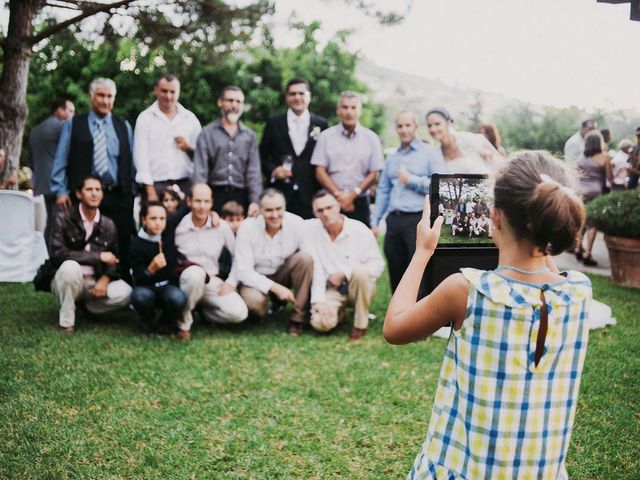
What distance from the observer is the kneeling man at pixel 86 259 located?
200 inches

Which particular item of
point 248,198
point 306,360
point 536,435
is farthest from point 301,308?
point 536,435

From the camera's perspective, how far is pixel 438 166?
211 inches

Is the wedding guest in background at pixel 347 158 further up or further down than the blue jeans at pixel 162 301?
further up

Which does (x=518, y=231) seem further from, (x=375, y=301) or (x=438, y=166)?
(x=375, y=301)

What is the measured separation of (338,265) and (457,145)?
4.69 ft

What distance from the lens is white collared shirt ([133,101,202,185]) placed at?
223 inches

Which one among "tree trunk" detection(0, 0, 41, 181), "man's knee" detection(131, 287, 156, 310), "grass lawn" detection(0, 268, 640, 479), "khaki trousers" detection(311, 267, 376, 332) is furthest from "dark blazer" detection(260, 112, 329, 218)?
"tree trunk" detection(0, 0, 41, 181)

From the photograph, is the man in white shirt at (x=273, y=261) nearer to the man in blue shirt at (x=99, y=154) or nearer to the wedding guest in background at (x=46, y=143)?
the man in blue shirt at (x=99, y=154)

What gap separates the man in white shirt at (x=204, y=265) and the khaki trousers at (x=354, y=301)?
664 millimetres

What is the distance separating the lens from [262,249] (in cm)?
553

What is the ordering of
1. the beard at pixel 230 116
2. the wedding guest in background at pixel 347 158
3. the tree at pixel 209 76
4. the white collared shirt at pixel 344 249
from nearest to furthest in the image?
the white collared shirt at pixel 344 249, the beard at pixel 230 116, the wedding guest in background at pixel 347 158, the tree at pixel 209 76

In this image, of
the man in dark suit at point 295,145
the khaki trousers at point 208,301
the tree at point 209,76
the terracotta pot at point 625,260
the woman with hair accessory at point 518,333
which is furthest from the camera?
the tree at point 209,76

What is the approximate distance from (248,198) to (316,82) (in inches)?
291

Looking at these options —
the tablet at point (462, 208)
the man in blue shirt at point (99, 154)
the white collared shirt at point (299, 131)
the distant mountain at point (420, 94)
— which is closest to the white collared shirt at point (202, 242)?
the man in blue shirt at point (99, 154)
